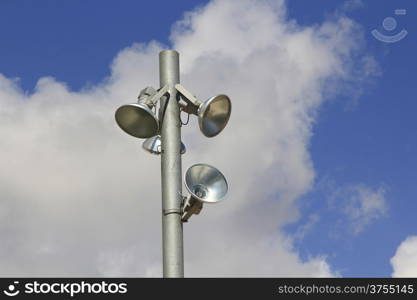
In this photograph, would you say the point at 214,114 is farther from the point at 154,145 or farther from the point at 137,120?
the point at 154,145

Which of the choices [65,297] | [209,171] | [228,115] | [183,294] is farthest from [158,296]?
[228,115]

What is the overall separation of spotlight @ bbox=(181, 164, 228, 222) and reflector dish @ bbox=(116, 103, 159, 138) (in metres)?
1.59

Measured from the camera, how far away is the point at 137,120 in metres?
22.4

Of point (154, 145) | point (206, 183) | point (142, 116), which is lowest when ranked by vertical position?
point (206, 183)

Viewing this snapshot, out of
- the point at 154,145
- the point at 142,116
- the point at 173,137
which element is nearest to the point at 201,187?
the point at 173,137

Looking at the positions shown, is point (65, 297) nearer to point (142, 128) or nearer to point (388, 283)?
point (142, 128)

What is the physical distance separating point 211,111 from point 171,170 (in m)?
1.78

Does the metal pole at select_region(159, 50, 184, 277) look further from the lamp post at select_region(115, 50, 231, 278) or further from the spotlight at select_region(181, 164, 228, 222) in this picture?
the spotlight at select_region(181, 164, 228, 222)

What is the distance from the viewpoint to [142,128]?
2261 centimetres

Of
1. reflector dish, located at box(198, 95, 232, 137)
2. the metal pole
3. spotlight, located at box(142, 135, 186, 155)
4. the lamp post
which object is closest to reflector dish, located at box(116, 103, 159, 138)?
the lamp post

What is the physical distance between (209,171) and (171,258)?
2.40 m

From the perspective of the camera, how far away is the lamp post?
21.4 meters

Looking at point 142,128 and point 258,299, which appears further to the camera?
point 142,128

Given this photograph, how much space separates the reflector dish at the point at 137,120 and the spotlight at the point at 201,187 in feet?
5.22
